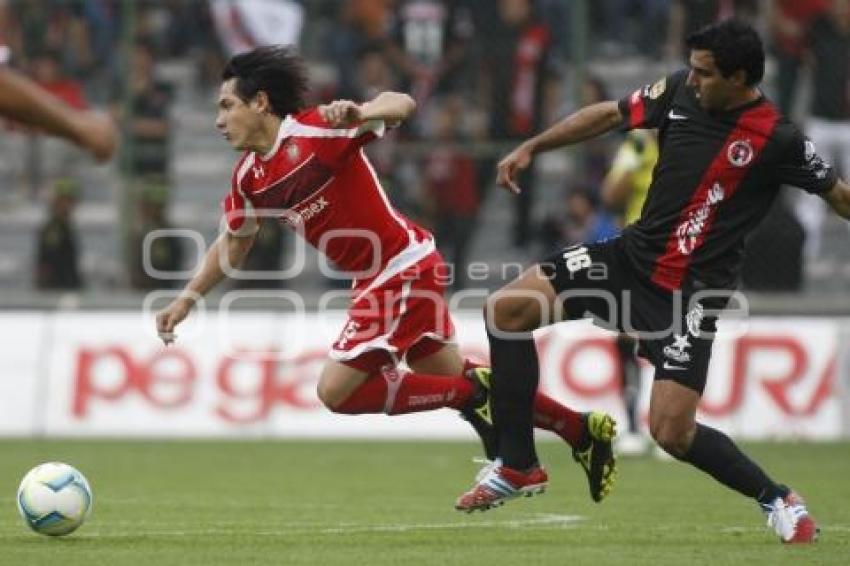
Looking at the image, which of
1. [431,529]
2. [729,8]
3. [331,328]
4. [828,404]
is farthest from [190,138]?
[431,529]

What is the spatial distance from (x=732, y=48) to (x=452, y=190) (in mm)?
8890

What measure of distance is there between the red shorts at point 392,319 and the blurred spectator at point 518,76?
24.3 feet

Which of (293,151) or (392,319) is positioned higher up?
(293,151)

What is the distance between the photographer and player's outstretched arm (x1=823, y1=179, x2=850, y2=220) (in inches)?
352

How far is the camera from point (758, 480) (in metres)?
8.88

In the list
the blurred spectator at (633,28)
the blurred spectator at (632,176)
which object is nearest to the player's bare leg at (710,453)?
the blurred spectator at (632,176)

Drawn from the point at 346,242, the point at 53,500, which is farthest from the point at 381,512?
the point at 53,500

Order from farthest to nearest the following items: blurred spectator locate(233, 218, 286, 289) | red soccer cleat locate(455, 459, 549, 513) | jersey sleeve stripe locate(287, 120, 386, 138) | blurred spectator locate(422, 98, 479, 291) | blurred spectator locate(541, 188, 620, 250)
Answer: blurred spectator locate(233, 218, 286, 289)
blurred spectator locate(422, 98, 479, 291)
blurred spectator locate(541, 188, 620, 250)
jersey sleeve stripe locate(287, 120, 386, 138)
red soccer cleat locate(455, 459, 549, 513)

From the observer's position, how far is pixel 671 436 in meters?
8.90

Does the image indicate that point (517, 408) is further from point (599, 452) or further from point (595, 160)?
point (595, 160)

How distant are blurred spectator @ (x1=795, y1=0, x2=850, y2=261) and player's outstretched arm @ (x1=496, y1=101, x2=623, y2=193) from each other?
27.2ft

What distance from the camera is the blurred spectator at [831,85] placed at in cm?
1722

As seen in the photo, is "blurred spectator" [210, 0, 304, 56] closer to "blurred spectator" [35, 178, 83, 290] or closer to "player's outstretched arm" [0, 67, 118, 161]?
A: "blurred spectator" [35, 178, 83, 290]

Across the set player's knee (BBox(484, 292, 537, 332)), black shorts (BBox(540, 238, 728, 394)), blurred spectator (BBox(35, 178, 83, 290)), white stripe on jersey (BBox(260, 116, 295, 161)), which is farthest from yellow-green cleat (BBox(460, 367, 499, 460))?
blurred spectator (BBox(35, 178, 83, 290))
